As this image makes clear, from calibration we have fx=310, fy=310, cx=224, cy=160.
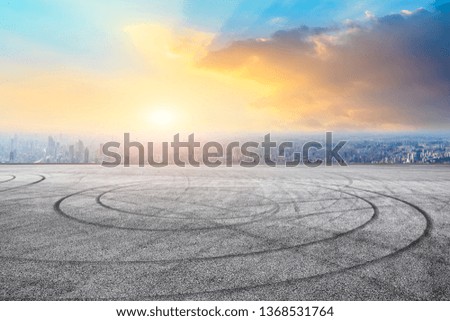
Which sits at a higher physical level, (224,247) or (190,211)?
(190,211)

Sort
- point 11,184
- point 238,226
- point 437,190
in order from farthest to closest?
point 11,184, point 437,190, point 238,226

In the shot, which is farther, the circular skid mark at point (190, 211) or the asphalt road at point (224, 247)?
the circular skid mark at point (190, 211)

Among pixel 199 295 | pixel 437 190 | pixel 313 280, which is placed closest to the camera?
pixel 199 295

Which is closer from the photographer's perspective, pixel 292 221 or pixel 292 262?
pixel 292 262

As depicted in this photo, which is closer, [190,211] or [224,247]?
[224,247]

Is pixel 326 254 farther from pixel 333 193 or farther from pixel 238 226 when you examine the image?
pixel 333 193

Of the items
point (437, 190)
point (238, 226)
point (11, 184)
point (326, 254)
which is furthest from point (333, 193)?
point (11, 184)

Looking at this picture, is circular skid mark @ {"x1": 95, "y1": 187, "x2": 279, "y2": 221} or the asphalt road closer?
the asphalt road
